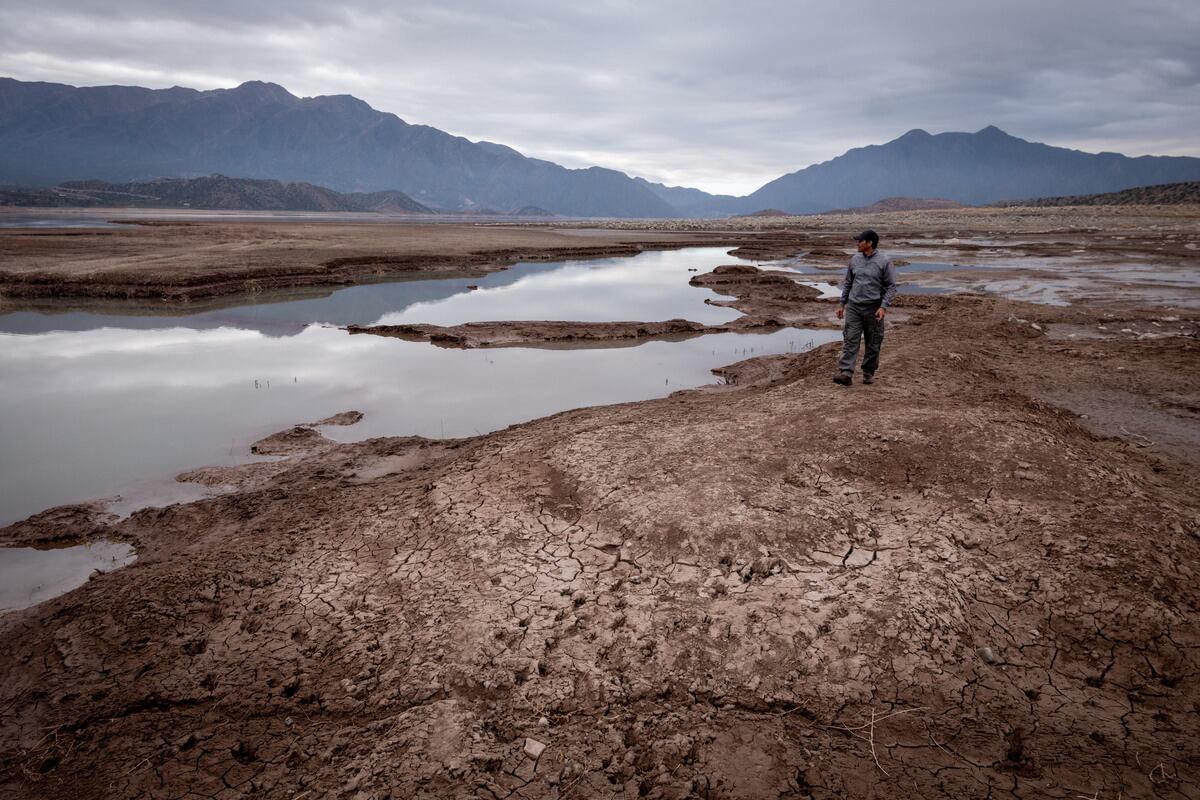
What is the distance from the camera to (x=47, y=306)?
2009 cm

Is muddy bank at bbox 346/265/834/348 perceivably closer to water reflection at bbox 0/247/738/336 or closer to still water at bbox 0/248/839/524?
still water at bbox 0/248/839/524

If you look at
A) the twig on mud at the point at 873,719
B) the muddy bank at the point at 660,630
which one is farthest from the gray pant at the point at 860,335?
the twig on mud at the point at 873,719

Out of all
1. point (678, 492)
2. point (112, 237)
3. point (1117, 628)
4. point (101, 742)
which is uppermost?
point (112, 237)

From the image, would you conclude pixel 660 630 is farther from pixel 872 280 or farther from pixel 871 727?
pixel 872 280

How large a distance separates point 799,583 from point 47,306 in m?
26.5

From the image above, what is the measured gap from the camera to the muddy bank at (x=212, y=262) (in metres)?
21.8

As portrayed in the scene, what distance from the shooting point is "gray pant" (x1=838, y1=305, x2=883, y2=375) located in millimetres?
8352

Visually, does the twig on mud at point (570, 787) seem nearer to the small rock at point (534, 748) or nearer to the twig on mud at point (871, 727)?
the small rock at point (534, 748)

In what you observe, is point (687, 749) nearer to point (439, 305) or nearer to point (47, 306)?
point (439, 305)

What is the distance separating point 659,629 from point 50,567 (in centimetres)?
625

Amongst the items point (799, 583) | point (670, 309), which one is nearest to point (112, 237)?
point (670, 309)

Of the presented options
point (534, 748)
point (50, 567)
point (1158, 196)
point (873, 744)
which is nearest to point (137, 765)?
point (534, 748)

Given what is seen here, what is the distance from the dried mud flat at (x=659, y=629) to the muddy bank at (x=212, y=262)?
1997 cm

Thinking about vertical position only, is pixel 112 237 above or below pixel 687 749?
above
